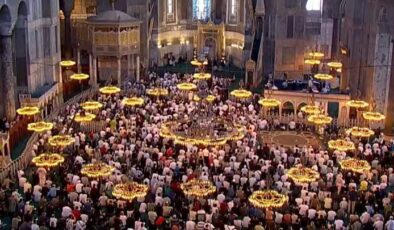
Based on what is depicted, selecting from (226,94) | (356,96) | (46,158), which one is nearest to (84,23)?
(226,94)

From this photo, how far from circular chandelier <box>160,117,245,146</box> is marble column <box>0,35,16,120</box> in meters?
9.89

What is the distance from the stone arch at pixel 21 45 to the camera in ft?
102

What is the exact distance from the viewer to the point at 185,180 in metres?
21.4

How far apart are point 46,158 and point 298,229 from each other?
7667 millimetres

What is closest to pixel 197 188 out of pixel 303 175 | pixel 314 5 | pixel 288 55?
pixel 303 175

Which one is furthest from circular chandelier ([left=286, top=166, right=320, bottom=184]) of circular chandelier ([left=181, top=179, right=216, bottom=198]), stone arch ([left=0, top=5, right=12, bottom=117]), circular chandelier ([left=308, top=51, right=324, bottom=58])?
circular chandelier ([left=308, top=51, right=324, bottom=58])

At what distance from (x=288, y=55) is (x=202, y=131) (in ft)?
63.9

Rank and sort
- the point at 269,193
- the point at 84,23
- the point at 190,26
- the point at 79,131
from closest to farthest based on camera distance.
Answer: the point at 269,193
the point at 79,131
the point at 84,23
the point at 190,26

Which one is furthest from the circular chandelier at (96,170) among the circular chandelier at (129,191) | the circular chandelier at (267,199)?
the circular chandelier at (267,199)

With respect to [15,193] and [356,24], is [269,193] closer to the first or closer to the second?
[15,193]

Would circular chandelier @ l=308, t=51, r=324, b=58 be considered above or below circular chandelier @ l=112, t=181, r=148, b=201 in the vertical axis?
above

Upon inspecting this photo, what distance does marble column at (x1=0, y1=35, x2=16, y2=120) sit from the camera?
3005 cm

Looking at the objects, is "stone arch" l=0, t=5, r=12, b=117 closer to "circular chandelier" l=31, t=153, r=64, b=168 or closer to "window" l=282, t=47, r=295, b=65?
"circular chandelier" l=31, t=153, r=64, b=168

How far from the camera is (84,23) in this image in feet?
124
